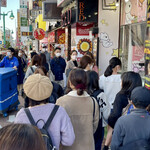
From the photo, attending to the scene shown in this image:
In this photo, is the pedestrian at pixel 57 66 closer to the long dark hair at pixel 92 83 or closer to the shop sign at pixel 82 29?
the long dark hair at pixel 92 83

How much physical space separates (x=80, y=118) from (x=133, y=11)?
5881 mm

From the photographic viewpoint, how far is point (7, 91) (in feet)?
20.2

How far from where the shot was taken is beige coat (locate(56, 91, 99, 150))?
2.53 meters

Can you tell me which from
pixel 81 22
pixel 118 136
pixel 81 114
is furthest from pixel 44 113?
pixel 81 22

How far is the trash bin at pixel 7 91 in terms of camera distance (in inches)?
232

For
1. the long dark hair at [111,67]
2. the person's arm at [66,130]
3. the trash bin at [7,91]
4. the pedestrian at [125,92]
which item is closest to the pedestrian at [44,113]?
the person's arm at [66,130]

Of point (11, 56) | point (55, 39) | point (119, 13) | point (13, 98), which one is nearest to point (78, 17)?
point (119, 13)

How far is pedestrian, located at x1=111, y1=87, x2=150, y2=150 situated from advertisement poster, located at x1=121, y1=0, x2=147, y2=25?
4.88m

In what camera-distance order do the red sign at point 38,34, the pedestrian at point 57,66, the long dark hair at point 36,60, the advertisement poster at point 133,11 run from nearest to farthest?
the long dark hair at point 36,60, the advertisement poster at point 133,11, the pedestrian at point 57,66, the red sign at point 38,34

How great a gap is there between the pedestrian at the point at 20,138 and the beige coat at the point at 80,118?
1396mm

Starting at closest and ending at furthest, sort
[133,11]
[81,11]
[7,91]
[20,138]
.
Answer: [20,138] < [7,91] < [133,11] < [81,11]

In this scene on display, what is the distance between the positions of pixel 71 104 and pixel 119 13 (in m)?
7.43

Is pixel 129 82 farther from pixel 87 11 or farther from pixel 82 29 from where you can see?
pixel 82 29

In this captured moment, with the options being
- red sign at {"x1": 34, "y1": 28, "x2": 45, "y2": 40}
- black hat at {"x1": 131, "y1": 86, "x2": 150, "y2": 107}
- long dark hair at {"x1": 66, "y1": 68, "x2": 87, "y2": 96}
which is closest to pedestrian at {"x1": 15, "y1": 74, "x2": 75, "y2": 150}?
long dark hair at {"x1": 66, "y1": 68, "x2": 87, "y2": 96}
